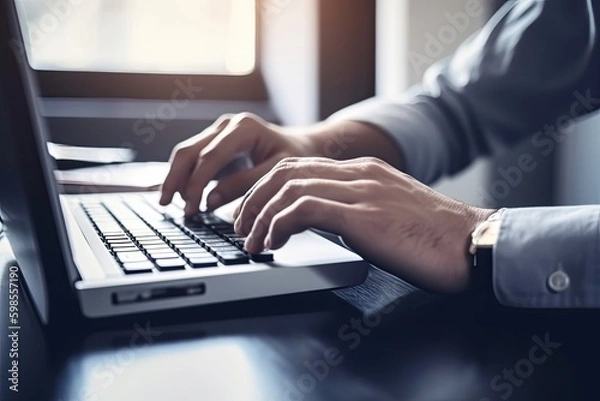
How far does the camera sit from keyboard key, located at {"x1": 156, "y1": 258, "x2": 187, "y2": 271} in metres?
0.44

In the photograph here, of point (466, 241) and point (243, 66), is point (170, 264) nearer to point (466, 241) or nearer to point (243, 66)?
point (466, 241)

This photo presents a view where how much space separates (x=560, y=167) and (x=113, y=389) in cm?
124

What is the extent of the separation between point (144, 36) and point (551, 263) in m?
1.33

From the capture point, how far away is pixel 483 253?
1.55ft

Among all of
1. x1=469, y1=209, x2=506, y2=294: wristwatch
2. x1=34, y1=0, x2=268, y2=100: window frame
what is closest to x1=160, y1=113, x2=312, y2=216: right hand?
x1=469, y1=209, x2=506, y2=294: wristwatch

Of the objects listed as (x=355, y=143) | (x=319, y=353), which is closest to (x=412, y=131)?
(x=355, y=143)

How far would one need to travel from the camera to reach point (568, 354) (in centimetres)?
38

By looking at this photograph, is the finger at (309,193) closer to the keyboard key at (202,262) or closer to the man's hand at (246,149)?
the keyboard key at (202,262)

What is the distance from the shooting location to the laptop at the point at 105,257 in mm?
365

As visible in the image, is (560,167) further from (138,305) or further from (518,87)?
(138,305)

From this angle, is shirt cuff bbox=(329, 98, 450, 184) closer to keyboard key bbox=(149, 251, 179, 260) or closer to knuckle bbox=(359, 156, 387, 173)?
knuckle bbox=(359, 156, 387, 173)

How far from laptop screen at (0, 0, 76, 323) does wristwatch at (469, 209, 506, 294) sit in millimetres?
262

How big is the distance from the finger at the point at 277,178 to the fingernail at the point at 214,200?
0.17 meters

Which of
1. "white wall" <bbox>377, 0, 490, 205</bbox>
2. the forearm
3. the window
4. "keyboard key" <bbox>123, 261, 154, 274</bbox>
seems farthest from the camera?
the window
